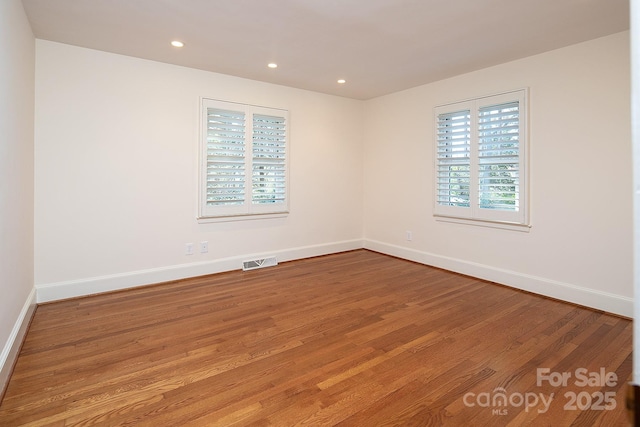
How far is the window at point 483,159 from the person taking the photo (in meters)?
3.76

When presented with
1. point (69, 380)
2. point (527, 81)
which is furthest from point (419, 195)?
point (69, 380)

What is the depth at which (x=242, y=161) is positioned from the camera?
14.6ft

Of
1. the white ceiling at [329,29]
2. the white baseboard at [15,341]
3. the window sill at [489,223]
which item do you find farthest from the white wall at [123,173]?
the window sill at [489,223]

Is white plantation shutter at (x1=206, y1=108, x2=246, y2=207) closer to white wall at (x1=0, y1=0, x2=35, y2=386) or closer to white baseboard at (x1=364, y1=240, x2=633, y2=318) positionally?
white wall at (x1=0, y1=0, x2=35, y2=386)

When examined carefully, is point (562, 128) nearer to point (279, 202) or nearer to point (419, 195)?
point (419, 195)

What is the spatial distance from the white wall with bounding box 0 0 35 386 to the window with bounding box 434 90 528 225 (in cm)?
440

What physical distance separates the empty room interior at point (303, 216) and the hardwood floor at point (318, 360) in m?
0.02

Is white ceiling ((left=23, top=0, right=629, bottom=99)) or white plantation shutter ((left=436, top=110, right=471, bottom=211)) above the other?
white ceiling ((left=23, top=0, right=629, bottom=99))

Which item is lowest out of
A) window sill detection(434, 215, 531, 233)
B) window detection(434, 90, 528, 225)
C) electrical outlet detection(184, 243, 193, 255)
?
electrical outlet detection(184, 243, 193, 255)

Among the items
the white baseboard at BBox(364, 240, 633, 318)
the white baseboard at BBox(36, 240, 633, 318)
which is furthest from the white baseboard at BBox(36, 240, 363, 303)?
the white baseboard at BBox(364, 240, 633, 318)

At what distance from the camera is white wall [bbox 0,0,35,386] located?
2227 millimetres

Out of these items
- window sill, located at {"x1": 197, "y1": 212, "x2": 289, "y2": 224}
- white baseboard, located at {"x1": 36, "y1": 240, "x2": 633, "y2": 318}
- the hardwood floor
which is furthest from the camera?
window sill, located at {"x1": 197, "y1": 212, "x2": 289, "y2": 224}

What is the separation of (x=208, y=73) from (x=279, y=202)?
191 cm

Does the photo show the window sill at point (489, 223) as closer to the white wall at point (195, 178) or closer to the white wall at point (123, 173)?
the white wall at point (195, 178)
